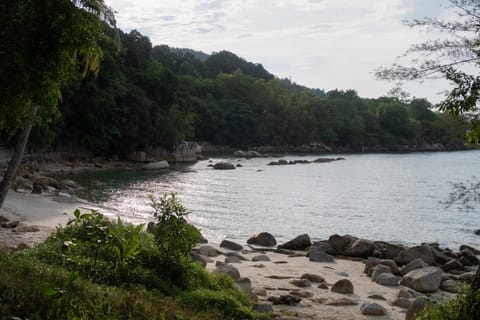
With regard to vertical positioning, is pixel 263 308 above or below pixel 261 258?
above

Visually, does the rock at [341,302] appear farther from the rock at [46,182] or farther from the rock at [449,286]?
the rock at [46,182]

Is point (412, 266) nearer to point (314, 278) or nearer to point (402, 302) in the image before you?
point (314, 278)

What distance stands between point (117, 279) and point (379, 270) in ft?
32.7

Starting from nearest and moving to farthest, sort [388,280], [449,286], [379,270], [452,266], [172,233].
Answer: [172,233] < [449,286] < [388,280] < [379,270] < [452,266]

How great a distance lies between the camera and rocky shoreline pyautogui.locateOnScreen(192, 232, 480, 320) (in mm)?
11328

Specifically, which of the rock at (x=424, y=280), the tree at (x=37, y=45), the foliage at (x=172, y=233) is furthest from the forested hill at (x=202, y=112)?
the rock at (x=424, y=280)

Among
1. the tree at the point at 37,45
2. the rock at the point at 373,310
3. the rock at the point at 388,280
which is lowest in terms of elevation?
the rock at the point at 388,280

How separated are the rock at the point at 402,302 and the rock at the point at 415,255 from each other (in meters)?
6.10

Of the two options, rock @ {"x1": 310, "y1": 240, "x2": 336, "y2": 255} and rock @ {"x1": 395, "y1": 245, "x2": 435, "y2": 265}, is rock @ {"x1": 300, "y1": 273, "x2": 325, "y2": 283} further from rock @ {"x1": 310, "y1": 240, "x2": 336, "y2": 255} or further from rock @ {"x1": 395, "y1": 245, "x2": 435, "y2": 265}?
rock @ {"x1": 310, "y1": 240, "x2": 336, "y2": 255}

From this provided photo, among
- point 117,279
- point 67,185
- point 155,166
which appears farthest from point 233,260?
point 155,166

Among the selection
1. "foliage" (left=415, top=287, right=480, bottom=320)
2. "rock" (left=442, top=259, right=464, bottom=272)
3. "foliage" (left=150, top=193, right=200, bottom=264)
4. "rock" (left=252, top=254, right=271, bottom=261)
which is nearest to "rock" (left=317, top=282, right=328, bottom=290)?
"rock" (left=252, top=254, right=271, bottom=261)

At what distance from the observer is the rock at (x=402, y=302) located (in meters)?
12.2

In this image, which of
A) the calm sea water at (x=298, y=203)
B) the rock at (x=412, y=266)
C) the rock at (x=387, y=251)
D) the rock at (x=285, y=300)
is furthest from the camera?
the calm sea water at (x=298, y=203)

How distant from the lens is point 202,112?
324 ft
